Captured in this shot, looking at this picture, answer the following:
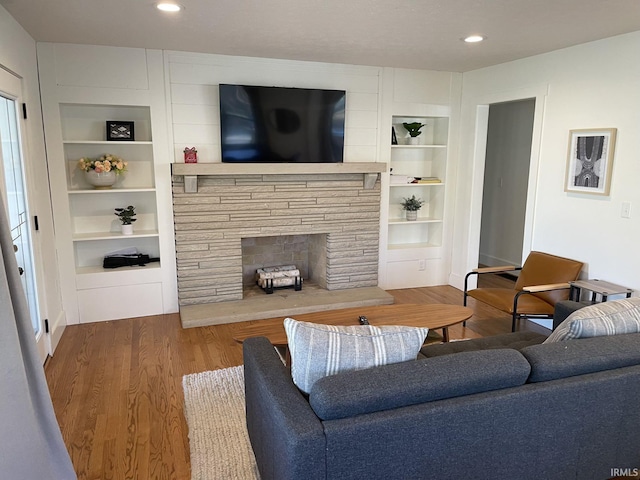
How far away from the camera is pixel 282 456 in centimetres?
154

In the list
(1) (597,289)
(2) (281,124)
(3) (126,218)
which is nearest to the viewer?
(1) (597,289)


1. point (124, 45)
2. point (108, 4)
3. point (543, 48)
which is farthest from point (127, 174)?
point (543, 48)

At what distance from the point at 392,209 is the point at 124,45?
3194 millimetres

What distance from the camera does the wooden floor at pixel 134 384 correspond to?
2359 millimetres

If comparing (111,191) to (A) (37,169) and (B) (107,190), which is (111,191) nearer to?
(B) (107,190)

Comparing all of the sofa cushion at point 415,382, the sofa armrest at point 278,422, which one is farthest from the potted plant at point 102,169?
the sofa cushion at point 415,382

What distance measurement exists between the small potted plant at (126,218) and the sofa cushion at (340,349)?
A: 2.98m

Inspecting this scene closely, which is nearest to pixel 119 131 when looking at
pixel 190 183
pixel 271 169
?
pixel 190 183

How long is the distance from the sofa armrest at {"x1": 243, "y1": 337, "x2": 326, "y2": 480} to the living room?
7.51 ft

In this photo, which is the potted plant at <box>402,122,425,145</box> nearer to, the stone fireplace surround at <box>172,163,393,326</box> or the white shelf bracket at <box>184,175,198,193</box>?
the stone fireplace surround at <box>172,163,393,326</box>

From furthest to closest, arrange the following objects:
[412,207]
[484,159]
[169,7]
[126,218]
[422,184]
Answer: [412,207]
[422,184]
[484,159]
[126,218]
[169,7]

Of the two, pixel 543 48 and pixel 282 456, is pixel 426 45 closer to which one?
pixel 543 48

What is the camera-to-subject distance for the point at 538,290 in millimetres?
3516

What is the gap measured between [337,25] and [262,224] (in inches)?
80.6
